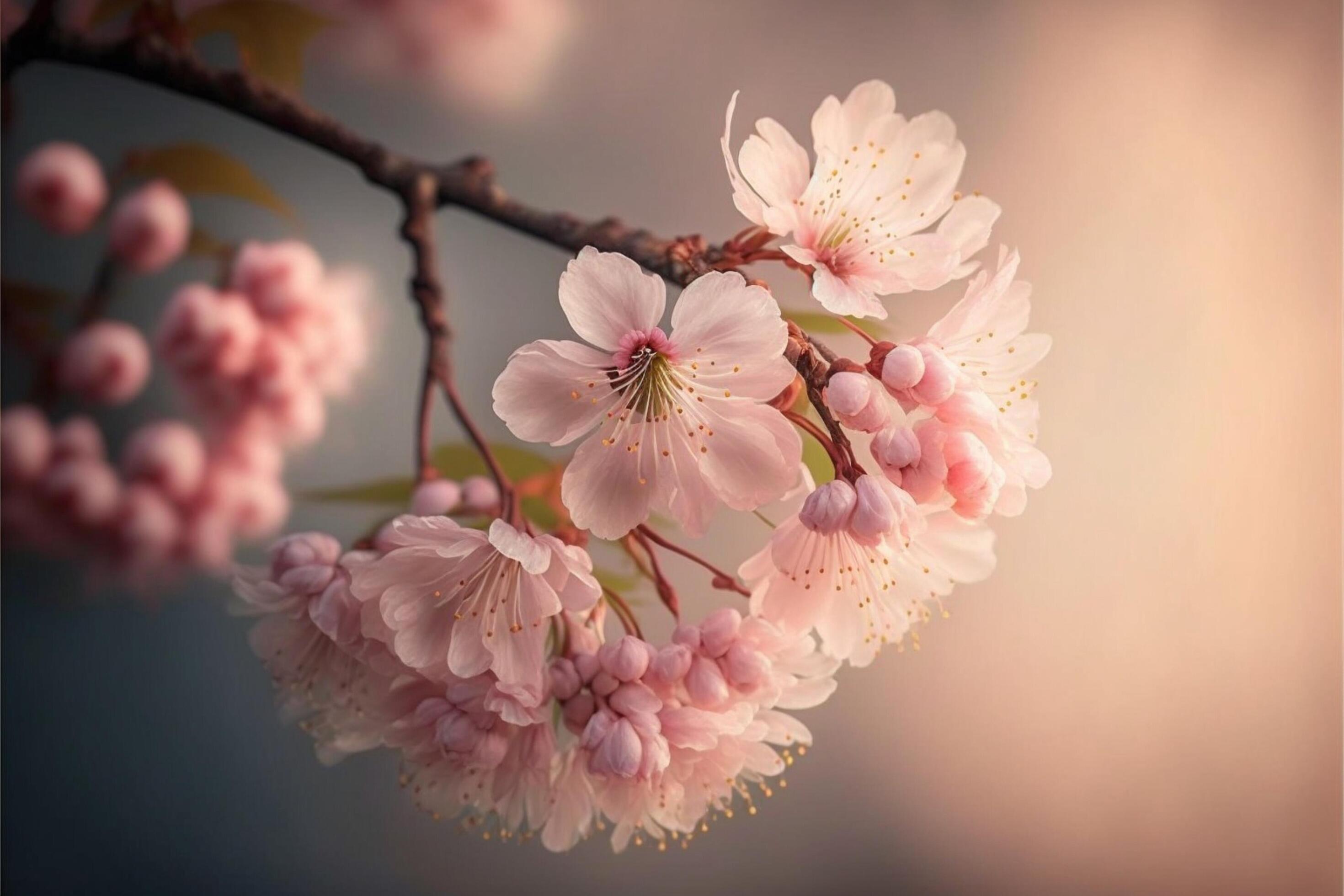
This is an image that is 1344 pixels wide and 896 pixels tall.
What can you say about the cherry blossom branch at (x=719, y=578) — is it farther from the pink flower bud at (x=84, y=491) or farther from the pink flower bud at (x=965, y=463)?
the pink flower bud at (x=84, y=491)

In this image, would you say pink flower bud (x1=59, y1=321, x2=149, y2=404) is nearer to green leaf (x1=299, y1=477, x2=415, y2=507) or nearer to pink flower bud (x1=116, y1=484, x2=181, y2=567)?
pink flower bud (x1=116, y1=484, x2=181, y2=567)

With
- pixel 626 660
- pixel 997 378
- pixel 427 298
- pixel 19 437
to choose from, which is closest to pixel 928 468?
pixel 997 378

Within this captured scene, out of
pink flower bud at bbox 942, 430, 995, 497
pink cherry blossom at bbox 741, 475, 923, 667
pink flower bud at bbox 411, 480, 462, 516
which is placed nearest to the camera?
pink flower bud at bbox 942, 430, 995, 497

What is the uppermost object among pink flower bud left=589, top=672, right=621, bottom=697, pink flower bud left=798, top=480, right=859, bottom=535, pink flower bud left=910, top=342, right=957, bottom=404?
pink flower bud left=910, top=342, right=957, bottom=404

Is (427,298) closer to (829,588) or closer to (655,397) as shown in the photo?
(655,397)

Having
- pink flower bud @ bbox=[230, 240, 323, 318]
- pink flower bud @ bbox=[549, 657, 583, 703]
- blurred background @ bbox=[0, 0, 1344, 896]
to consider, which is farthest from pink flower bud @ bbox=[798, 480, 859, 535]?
pink flower bud @ bbox=[230, 240, 323, 318]

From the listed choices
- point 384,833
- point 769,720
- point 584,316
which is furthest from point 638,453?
point 384,833
